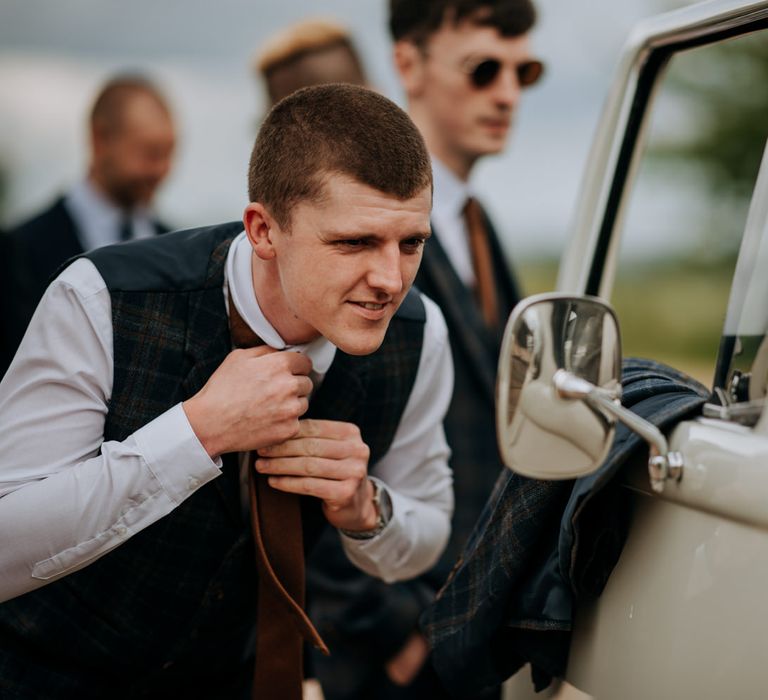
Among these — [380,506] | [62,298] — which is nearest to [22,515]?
[62,298]

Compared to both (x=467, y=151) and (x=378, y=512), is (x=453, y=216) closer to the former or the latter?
(x=467, y=151)

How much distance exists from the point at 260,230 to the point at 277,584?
0.64 m

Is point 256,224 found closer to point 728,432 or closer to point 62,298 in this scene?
point 62,298

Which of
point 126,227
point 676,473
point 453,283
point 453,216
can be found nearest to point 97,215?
point 126,227

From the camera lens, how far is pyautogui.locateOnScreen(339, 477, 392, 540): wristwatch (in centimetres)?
229

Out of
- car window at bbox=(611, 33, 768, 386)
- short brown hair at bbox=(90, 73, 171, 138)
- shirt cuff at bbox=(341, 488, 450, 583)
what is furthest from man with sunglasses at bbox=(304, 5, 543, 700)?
short brown hair at bbox=(90, 73, 171, 138)

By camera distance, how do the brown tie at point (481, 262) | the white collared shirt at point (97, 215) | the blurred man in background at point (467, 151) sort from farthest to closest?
the white collared shirt at point (97, 215) → the brown tie at point (481, 262) → the blurred man in background at point (467, 151)

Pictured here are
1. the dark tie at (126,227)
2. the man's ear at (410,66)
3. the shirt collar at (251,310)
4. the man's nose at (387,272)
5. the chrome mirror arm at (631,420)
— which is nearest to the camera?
the chrome mirror arm at (631,420)

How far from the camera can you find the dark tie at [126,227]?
552 centimetres

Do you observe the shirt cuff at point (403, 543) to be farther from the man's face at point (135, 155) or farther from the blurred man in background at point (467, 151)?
the man's face at point (135, 155)

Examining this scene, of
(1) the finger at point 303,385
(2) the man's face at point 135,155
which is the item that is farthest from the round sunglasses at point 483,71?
(2) the man's face at point 135,155

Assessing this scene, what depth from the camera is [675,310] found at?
9.23 ft

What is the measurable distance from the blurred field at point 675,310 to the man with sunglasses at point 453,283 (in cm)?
67

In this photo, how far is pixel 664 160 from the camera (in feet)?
11.7
